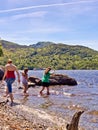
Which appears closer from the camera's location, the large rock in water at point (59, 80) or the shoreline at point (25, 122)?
the shoreline at point (25, 122)

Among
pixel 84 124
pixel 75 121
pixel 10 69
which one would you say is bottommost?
pixel 84 124

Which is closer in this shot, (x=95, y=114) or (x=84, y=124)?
(x=84, y=124)

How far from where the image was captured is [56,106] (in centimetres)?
2362

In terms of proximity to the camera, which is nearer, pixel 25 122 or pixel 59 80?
pixel 25 122

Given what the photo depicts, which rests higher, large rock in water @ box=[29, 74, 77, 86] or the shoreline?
→ large rock in water @ box=[29, 74, 77, 86]

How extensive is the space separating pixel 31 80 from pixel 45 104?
20.4 metres

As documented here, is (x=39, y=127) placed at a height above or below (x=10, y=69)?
below

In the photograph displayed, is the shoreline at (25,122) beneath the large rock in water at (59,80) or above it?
beneath

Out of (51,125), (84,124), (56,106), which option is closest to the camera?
(51,125)

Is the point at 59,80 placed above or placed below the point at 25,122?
above

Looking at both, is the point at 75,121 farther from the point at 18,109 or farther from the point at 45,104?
the point at 45,104

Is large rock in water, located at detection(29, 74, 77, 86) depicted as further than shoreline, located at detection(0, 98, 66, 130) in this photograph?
Yes

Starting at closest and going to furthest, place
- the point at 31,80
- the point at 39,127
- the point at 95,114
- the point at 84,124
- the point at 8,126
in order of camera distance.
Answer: the point at 8,126, the point at 39,127, the point at 84,124, the point at 95,114, the point at 31,80

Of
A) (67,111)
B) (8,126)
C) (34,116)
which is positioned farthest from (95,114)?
(8,126)
